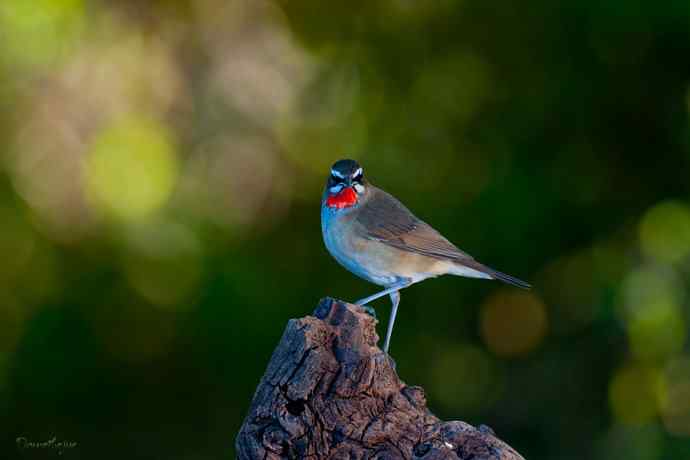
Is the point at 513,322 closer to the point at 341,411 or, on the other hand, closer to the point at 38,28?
the point at 38,28

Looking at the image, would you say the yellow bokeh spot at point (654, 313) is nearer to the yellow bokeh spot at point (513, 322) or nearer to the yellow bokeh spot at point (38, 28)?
the yellow bokeh spot at point (513, 322)

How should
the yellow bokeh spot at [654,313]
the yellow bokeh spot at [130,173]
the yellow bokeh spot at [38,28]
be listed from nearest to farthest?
the yellow bokeh spot at [38,28] → the yellow bokeh spot at [130,173] → the yellow bokeh spot at [654,313]

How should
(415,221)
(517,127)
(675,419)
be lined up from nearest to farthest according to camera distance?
(415,221) < (675,419) < (517,127)

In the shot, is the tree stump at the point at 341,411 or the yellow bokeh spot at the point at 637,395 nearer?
the tree stump at the point at 341,411

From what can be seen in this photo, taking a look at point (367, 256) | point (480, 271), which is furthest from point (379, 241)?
point (480, 271)

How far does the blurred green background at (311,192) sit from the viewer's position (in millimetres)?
7805

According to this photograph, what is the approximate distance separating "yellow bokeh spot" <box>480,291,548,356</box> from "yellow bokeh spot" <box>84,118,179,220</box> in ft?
9.75

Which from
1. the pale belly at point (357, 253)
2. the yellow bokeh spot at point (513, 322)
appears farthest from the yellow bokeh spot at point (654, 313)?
the pale belly at point (357, 253)

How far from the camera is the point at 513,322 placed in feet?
28.3

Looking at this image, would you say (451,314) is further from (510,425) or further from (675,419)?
(675,419)

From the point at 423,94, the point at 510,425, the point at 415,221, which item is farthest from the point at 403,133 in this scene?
the point at 510,425

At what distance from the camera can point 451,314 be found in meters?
8.64

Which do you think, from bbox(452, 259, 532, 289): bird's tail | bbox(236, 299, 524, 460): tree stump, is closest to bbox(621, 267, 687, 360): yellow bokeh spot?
bbox(452, 259, 532, 289): bird's tail

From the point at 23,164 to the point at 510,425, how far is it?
4.40 meters
